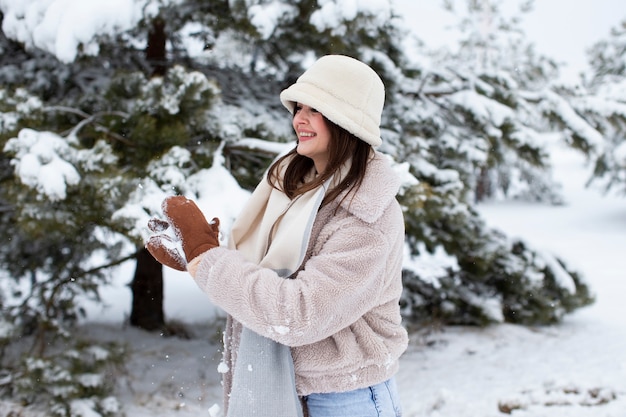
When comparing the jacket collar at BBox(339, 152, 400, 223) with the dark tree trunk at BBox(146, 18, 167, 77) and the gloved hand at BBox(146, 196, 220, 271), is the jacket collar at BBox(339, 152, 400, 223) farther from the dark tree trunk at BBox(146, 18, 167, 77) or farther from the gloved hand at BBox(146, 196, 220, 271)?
the dark tree trunk at BBox(146, 18, 167, 77)

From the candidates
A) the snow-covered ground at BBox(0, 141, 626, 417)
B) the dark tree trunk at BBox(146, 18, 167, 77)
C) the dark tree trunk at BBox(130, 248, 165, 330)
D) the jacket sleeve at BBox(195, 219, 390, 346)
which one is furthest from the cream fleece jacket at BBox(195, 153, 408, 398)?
the dark tree trunk at BBox(130, 248, 165, 330)

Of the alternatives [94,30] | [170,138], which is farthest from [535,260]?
[94,30]

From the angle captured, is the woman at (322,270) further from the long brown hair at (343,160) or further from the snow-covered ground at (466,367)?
the snow-covered ground at (466,367)

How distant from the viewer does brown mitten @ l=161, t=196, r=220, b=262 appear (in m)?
1.35

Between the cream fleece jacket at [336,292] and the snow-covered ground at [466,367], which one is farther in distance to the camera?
the snow-covered ground at [466,367]

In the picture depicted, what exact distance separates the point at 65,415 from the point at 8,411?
557 millimetres

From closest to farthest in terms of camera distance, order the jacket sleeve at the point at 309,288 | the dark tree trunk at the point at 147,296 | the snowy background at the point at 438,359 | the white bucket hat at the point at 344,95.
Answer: the jacket sleeve at the point at 309,288 < the white bucket hat at the point at 344,95 < the snowy background at the point at 438,359 < the dark tree trunk at the point at 147,296

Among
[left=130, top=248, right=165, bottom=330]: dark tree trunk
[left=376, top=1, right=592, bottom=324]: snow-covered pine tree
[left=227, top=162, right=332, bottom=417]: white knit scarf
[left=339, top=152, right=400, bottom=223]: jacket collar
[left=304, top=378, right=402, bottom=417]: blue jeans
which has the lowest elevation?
[left=130, top=248, right=165, bottom=330]: dark tree trunk

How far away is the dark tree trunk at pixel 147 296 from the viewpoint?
19.5ft

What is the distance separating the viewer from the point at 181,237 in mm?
1365

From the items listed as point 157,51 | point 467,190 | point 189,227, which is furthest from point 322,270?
point 157,51

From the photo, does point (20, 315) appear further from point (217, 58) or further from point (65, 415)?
point (217, 58)

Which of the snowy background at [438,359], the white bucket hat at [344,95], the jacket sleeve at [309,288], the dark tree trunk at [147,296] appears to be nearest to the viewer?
the jacket sleeve at [309,288]

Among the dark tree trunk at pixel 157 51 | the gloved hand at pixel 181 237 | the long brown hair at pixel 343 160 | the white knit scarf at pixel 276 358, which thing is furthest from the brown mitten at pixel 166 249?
the dark tree trunk at pixel 157 51
